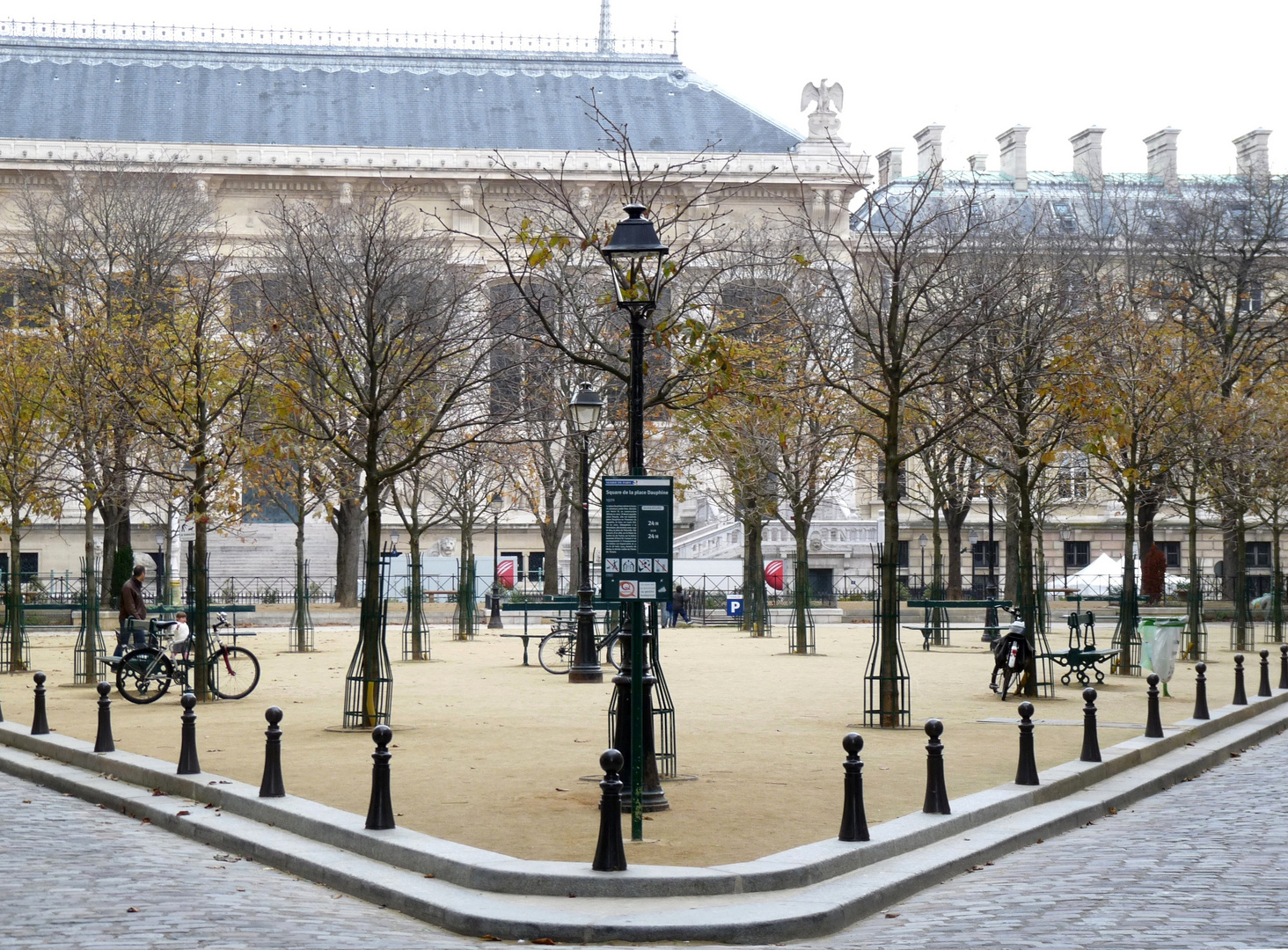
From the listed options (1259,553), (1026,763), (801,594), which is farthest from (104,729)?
(1259,553)

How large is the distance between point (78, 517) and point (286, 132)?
58.0ft

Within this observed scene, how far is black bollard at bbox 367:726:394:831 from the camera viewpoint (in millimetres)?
9945

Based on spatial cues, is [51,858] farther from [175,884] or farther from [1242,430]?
[1242,430]

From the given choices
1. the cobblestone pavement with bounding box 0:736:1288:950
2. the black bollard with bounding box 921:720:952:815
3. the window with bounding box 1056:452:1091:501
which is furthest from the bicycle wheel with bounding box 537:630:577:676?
the window with bounding box 1056:452:1091:501

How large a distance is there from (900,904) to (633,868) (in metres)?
1.58

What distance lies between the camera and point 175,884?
9211mm

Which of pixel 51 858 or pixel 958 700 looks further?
pixel 958 700

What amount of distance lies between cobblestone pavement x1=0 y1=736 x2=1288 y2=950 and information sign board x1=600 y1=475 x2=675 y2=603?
267cm

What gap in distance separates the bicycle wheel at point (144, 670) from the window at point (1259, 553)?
179 feet

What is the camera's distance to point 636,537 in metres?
10.3

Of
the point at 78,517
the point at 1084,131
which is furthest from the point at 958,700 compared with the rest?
the point at 1084,131

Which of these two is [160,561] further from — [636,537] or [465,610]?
[636,537]

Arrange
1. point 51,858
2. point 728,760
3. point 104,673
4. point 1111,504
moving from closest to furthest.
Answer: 1. point 51,858
2. point 728,760
3. point 104,673
4. point 1111,504

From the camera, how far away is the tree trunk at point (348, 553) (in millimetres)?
48344
